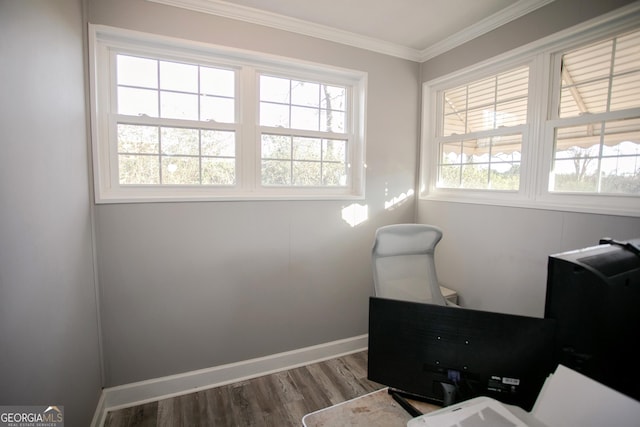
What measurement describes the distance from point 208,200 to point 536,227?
2323mm

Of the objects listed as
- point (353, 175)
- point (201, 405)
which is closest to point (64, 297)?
point (201, 405)

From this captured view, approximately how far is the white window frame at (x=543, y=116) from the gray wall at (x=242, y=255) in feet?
2.11

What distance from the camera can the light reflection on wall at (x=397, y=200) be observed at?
111 inches

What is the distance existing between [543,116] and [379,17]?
4.55ft

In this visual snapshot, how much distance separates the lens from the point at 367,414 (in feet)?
3.05

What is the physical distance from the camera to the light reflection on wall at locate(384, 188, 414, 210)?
2832 millimetres

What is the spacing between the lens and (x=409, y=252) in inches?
80.0

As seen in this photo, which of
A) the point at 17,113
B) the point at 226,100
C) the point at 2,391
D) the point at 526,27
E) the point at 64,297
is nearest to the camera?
the point at 2,391

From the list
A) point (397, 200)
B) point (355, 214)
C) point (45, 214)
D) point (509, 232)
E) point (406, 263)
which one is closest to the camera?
point (45, 214)

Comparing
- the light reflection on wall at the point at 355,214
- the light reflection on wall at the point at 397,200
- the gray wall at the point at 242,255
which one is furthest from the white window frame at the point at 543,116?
the light reflection on wall at the point at 355,214

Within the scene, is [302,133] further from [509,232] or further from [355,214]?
[509,232]

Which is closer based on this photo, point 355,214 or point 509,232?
point 509,232

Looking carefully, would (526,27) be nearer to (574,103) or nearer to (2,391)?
(574,103)

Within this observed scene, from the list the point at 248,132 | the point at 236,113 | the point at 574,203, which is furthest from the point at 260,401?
the point at 574,203
